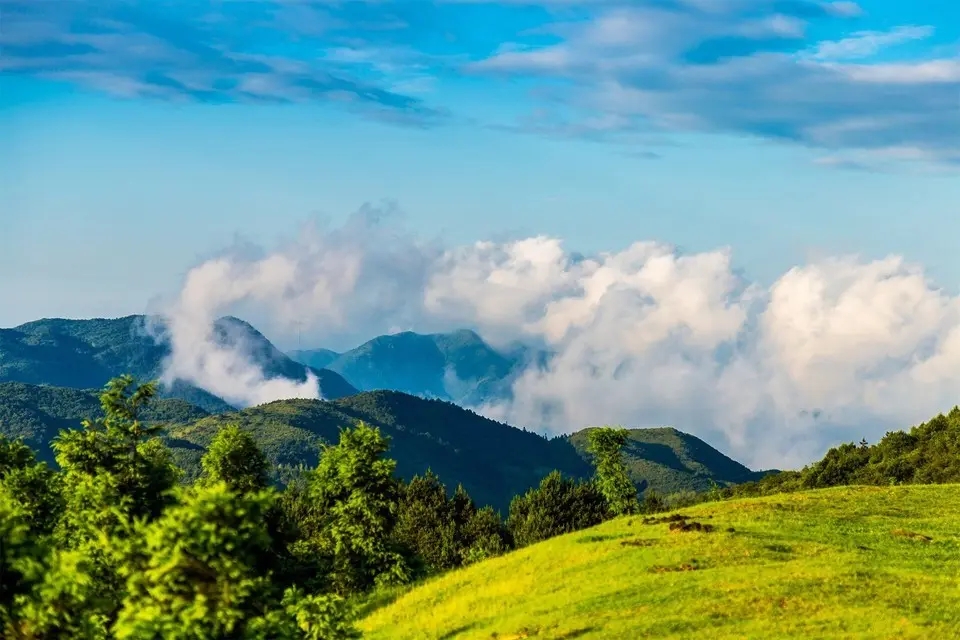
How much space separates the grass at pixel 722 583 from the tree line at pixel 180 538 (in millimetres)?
8832

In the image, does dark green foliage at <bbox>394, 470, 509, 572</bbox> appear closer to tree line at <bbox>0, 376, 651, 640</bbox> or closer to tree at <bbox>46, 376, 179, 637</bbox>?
tree line at <bbox>0, 376, 651, 640</bbox>

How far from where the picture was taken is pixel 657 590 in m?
44.4

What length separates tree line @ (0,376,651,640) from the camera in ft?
76.2

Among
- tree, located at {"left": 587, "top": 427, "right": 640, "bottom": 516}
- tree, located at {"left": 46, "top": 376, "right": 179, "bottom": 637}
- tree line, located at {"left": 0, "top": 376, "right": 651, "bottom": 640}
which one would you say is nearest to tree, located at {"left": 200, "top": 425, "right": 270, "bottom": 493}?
tree line, located at {"left": 0, "top": 376, "right": 651, "bottom": 640}

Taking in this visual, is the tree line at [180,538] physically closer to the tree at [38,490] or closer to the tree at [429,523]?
the tree at [38,490]

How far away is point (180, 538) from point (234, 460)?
7378 cm

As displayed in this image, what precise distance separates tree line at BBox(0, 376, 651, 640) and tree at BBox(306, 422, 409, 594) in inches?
4.7

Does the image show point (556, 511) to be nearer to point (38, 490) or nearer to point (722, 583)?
point (38, 490)

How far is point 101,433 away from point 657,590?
2938 cm

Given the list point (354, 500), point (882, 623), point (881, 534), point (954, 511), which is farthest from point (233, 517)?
point (354, 500)

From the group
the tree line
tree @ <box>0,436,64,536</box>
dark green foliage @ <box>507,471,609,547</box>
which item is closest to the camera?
the tree line

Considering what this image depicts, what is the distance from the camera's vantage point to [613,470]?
5074 inches

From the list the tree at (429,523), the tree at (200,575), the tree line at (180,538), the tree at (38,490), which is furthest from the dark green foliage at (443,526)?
the tree at (200,575)

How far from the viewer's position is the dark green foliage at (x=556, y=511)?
166 meters
